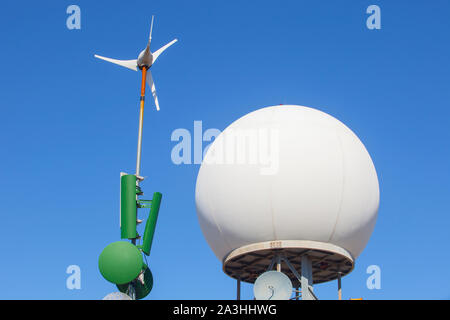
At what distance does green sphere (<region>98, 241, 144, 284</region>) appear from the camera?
27.3 m

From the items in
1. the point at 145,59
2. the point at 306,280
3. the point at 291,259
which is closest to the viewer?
the point at 306,280

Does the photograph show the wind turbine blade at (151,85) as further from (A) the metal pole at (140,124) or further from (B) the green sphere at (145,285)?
(B) the green sphere at (145,285)

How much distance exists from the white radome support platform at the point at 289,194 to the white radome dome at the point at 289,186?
0.04 meters

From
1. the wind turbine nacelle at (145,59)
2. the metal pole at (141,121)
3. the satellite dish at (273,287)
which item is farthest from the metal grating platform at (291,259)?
the wind turbine nacelle at (145,59)

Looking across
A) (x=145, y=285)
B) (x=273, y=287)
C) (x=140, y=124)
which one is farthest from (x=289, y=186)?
(x=140, y=124)

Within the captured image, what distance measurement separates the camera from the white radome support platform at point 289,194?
25344mm

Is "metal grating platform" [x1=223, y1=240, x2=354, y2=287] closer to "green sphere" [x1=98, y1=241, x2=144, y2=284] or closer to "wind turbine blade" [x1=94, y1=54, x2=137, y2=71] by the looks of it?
"green sphere" [x1=98, y1=241, x2=144, y2=284]

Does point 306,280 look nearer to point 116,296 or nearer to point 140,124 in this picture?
point 116,296

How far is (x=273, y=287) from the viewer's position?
24.8 metres

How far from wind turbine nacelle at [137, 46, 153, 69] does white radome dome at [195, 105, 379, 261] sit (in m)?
10.5

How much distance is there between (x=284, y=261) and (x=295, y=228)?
204cm

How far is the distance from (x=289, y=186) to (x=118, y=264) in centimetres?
842
